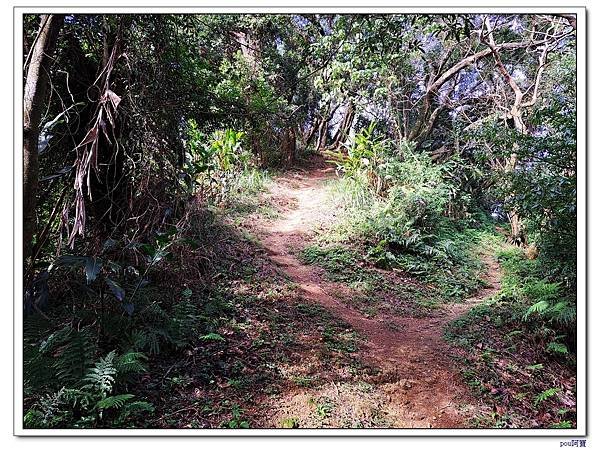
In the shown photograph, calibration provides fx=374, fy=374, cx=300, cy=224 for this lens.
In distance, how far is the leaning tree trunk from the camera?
178 cm

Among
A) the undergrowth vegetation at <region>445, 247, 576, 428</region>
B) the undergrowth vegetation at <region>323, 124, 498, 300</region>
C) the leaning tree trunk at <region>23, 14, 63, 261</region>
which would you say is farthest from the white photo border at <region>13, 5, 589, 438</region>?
the undergrowth vegetation at <region>323, 124, 498, 300</region>

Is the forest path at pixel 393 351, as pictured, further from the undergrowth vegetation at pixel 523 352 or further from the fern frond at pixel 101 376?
the fern frond at pixel 101 376

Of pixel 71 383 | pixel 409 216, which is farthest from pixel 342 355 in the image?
pixel 409 216

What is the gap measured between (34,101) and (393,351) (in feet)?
8.72

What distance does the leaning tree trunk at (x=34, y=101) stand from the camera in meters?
1.78

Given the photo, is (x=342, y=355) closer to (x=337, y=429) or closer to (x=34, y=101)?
(x=337, y=429)

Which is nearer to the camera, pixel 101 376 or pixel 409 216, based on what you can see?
pixel 101 376

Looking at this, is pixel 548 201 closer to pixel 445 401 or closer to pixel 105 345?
pixel 445 401

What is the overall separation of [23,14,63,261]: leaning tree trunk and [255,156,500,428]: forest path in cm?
164

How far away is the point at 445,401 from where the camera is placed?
2.15m

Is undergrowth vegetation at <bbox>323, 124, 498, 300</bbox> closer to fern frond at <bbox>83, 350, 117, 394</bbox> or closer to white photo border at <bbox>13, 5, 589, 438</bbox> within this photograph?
white photo border at <bbox>13, 5, 589, 438</bbox>

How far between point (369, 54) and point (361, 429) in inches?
108

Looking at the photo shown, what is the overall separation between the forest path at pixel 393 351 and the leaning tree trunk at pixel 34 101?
1.64m

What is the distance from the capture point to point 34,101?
5.88ft
